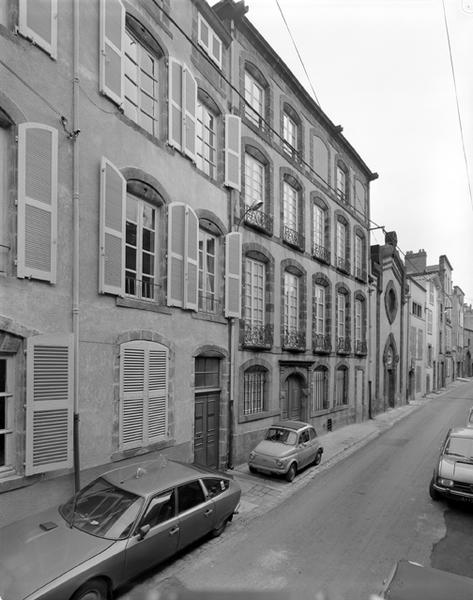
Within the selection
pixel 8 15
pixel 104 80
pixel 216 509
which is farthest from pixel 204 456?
pixel 8 15

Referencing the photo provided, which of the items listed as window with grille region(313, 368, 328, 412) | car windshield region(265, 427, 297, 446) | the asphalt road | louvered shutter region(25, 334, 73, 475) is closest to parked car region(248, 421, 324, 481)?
car windshield region(265, 427, 297, 446)

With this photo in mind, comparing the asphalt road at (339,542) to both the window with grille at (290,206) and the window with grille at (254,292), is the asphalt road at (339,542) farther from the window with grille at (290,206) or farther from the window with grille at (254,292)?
the window with grille at (290,206)

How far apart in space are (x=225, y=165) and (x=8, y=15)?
6634 millimetres

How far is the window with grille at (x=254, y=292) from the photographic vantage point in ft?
45.4

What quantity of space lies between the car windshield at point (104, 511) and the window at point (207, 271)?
599 centimetres

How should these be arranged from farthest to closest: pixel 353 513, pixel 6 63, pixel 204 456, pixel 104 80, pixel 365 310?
pixel 365 310 < pixel 204 456 < pixel 353 513 < pixel 104 80 < pixel 6 63

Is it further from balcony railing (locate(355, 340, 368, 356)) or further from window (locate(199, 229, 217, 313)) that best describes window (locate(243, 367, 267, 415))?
balcony railing (locate(355, 340, 368, 356))

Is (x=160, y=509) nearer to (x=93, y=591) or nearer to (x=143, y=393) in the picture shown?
(x=93, y=591)

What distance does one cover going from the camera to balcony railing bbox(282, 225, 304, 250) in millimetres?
15812

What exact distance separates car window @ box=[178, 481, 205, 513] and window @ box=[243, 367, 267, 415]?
6.38 metres

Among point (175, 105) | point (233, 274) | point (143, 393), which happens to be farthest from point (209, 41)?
point (143, 393)

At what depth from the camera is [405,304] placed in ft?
101

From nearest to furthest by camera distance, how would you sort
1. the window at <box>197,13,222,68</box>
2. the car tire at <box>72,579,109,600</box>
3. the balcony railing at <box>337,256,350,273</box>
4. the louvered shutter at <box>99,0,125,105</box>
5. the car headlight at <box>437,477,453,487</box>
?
the car tire at <box>72,579,109,600</box> < the louvered shutter at <box>99,0,125,105</box> < the car headlight at <box>437,477,453,487</box> < the window at <box>197,13,222,68</box> < the balcony railing at <box>337,256,350,273</box>

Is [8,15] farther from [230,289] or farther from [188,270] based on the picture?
[230,289]
